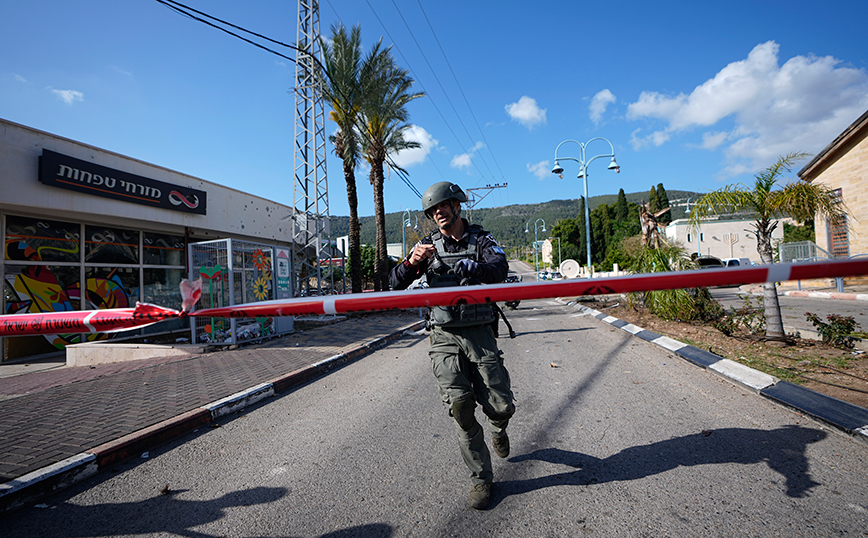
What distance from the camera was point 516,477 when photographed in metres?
2.79

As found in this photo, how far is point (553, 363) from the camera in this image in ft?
21.0

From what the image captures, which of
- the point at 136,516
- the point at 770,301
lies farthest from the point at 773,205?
the point at 136,516

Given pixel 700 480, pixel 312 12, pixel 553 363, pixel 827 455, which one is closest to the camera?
pixel 700 480

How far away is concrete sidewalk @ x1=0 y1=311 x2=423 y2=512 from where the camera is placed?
10.3 feet

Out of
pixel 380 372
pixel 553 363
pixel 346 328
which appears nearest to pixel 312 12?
pixel 346 328

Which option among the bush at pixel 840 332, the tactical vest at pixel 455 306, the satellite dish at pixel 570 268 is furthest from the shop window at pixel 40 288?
the satellite dish at pixel 570 268

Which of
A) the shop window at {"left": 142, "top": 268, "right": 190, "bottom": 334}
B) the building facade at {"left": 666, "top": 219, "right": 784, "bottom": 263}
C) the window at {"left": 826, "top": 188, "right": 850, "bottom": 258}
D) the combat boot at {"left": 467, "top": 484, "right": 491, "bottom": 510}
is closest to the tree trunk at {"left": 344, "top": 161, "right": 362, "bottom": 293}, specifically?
the shop window at {"left": 142, "top": 268, "right": 190, "bottom": 334}

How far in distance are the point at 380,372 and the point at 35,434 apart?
392cm

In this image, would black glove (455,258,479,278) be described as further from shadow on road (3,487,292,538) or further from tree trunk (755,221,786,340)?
tree trunk (755,221,786,340)

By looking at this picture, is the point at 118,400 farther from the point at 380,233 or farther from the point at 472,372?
the point at 380,233

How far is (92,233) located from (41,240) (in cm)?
123

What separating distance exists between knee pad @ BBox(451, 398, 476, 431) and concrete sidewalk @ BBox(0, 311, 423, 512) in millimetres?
2957

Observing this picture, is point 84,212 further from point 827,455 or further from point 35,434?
point 827,455

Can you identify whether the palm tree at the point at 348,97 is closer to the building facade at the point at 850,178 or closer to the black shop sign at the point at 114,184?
the black shop sign at the point at 114,184
